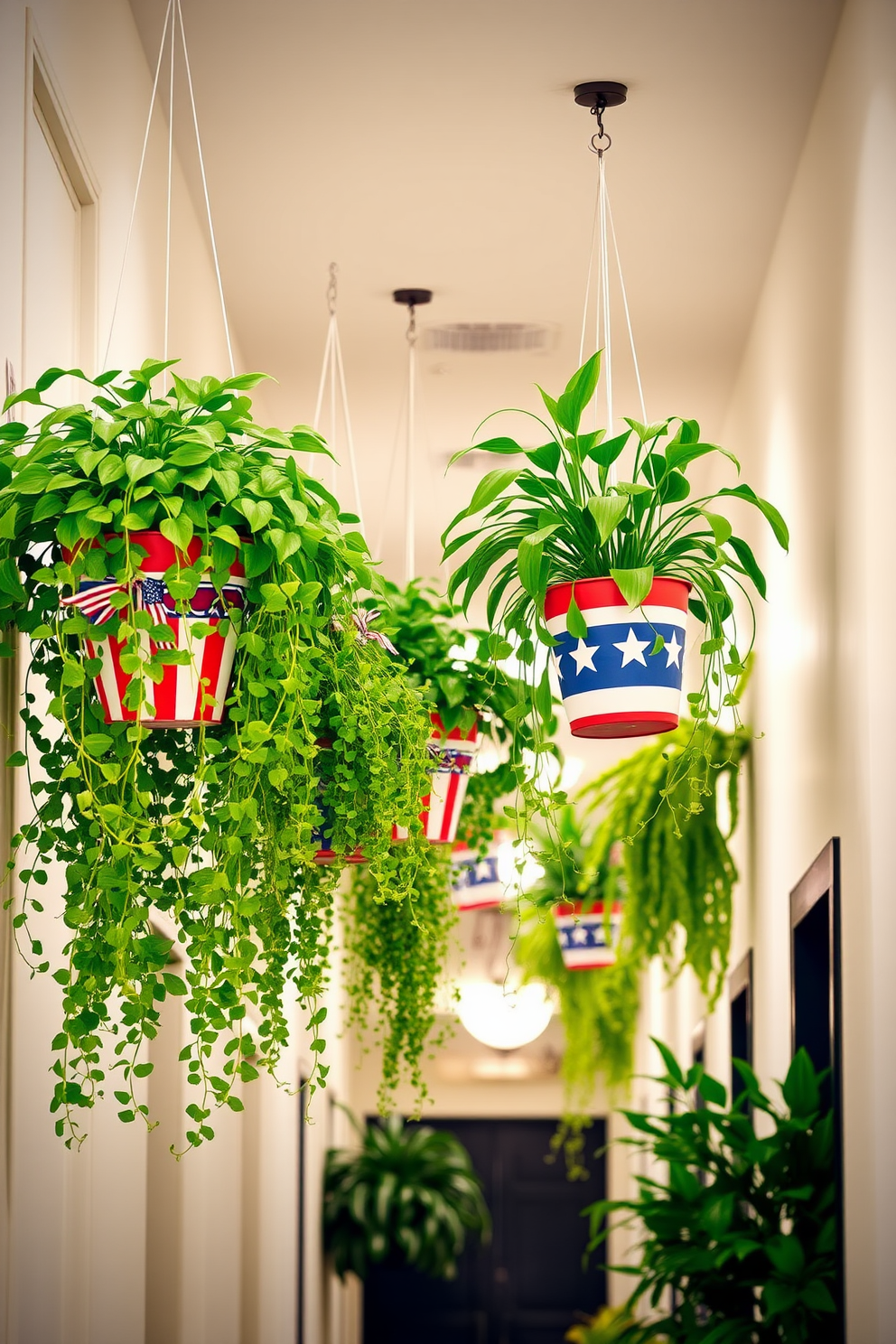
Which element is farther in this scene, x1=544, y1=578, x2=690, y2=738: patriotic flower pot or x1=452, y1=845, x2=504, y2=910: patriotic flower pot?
x1=452, y1=845, x2=504, y2=910: patriotic flower pot

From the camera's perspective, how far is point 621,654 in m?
2.24

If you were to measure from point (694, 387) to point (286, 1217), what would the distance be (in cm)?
387

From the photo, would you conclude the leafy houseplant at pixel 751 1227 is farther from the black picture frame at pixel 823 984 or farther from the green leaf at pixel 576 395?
the green leaf at pixel 576 395

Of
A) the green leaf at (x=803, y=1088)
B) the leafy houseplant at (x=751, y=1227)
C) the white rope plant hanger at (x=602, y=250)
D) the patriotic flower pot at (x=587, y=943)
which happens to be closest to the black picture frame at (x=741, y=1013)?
the patriotic flower pot at (x=587, y=943)

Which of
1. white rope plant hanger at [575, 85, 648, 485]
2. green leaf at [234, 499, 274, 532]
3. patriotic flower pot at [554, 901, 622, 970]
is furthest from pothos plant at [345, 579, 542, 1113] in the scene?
patriotic flower pot at [554, 901, 622, 970]

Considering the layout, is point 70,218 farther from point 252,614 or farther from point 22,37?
point 252,614

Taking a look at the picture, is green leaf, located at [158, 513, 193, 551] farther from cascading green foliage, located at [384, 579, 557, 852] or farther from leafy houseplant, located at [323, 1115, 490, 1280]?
leafy houseplant, located at [323, 1115, 490, 1280]

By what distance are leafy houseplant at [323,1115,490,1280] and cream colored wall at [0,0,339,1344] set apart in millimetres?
3412

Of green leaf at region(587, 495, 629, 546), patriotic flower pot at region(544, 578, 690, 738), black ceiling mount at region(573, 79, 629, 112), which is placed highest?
black ceiling mount at region(573, 79, 629, 112)

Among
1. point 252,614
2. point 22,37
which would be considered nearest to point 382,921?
point 252,614

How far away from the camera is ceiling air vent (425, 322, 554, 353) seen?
4766 millimetres

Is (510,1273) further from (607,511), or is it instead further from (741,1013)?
(607,511)

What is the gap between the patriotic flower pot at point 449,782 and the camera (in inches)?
121

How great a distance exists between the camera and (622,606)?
2.24 metres
